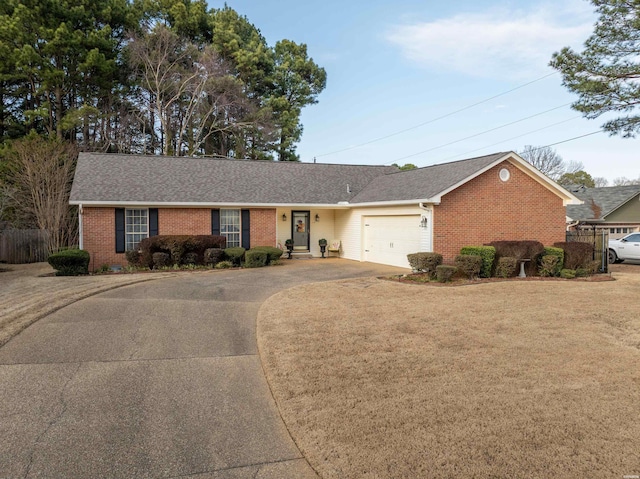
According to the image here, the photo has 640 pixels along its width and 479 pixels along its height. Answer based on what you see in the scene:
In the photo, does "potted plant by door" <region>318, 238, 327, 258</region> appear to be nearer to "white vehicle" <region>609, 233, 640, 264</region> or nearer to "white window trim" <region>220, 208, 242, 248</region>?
"white window trim" <region>220, 208, 242, 248</region>

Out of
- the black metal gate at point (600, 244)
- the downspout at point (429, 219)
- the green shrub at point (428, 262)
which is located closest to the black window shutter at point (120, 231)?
the green shrub at point (428, 262)

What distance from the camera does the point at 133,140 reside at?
3447cm

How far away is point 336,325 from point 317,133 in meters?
29.9

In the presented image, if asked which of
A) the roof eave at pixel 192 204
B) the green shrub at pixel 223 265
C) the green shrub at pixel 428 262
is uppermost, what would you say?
the roof eave at pixel 192 204

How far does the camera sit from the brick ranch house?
1619 cm

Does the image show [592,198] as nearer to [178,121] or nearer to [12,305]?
[178,121]

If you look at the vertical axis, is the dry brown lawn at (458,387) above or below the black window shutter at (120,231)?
below

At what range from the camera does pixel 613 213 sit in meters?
28.6

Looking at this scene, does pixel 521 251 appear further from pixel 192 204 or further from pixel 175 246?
pixel 192 204

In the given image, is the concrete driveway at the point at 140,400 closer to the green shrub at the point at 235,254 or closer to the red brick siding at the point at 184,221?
the green shrub at the point at 235,254

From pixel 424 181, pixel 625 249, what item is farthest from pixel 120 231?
pixel 625 249

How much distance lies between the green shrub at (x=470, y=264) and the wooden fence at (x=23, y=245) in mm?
18657

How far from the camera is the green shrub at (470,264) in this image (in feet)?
45.2

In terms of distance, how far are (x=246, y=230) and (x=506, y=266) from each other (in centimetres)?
1075
